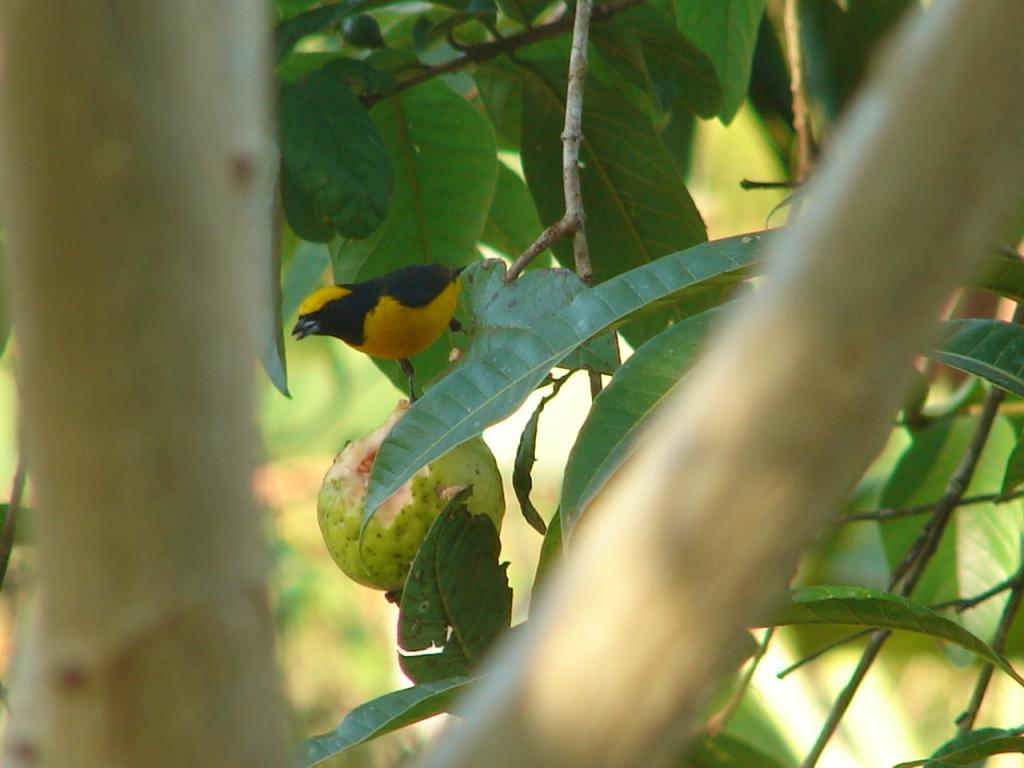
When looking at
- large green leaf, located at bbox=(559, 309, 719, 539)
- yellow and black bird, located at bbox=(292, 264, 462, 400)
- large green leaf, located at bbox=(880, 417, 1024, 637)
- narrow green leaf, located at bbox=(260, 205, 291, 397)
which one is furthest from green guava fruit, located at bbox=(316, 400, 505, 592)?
large green leaf, located at bbox=(880, 417, 1024, 637)

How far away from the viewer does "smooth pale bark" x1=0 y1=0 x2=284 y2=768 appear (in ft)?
1.03

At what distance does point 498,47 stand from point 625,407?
25.2 inches

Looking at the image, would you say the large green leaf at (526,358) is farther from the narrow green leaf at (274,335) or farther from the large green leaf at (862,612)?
the narrow green leaf at (274,335)

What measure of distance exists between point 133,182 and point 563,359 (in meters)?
0.56

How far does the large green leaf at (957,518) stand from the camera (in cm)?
160

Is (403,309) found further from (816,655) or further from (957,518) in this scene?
(957,518)

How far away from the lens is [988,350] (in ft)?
2.98

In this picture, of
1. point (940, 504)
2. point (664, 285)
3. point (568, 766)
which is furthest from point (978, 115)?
point (940, 504)

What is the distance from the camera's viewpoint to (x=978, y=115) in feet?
0.98

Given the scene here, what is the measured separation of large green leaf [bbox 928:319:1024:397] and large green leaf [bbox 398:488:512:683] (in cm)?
34

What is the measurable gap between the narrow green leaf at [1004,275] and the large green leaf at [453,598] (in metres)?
0.38

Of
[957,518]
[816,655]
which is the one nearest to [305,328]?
[957,518]

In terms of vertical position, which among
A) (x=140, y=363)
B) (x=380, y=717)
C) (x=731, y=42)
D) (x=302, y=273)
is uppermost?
(x=140, y=363)

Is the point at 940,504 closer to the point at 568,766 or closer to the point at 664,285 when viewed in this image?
the point at 664,285
